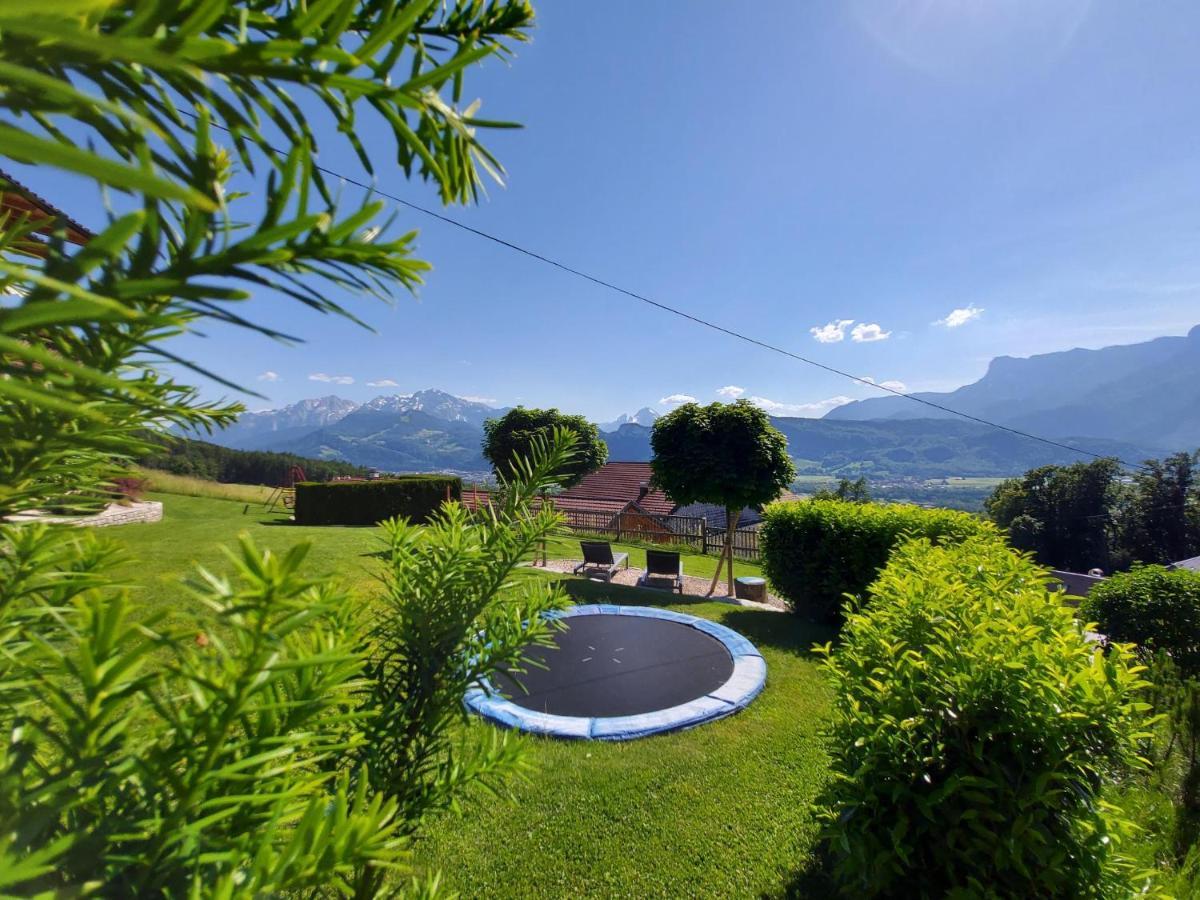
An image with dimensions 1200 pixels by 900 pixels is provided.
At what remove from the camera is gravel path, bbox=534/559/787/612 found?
11102 millimetres

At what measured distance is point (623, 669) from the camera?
6961 millimetres

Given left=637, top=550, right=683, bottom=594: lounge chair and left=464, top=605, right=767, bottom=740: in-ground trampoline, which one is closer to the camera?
left=464, top=605, right=767, bottom=740: in-ground trampoline

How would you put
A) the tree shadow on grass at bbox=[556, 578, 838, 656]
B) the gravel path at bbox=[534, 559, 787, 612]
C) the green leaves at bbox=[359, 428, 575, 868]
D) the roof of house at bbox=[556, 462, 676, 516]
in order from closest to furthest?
the green leaves at bbox=[359, 428, 575, 868] < the tree shadow on grass at bbox=[556, 578, 838, 656] < the gravel path at bbox=[534, 559, 787, 612] < the roof of house at bbox=[556, 462, 676, 516]

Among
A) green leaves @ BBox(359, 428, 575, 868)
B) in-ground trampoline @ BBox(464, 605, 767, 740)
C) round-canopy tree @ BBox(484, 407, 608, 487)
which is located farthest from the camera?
round-canopy tree @ BBox(484, 407, 608, 487)

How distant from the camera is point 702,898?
322 centimetres

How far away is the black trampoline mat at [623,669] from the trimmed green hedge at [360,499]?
1230 centimetres

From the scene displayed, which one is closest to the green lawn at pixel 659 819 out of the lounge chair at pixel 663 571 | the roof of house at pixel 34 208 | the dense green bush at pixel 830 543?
the roof of house at pixel 34 208

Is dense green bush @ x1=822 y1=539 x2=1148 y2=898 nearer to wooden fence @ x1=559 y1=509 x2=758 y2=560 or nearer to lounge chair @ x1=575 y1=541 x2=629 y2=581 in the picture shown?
lounge chair @ x1=575 y1=541 x2=629 y2=581

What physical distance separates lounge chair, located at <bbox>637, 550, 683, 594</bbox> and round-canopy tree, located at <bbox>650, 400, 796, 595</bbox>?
37.9 inches

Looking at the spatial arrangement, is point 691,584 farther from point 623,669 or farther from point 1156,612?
point 1156,612

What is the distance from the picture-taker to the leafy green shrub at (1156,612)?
18.3 feet

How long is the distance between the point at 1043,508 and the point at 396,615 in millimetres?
51981

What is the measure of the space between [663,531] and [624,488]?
802cm

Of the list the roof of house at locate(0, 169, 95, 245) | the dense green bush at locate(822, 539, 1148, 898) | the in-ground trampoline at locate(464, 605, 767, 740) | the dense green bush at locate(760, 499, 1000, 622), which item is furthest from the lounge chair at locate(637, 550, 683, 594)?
the roof of house at locate(0, 169, 95, 245)
